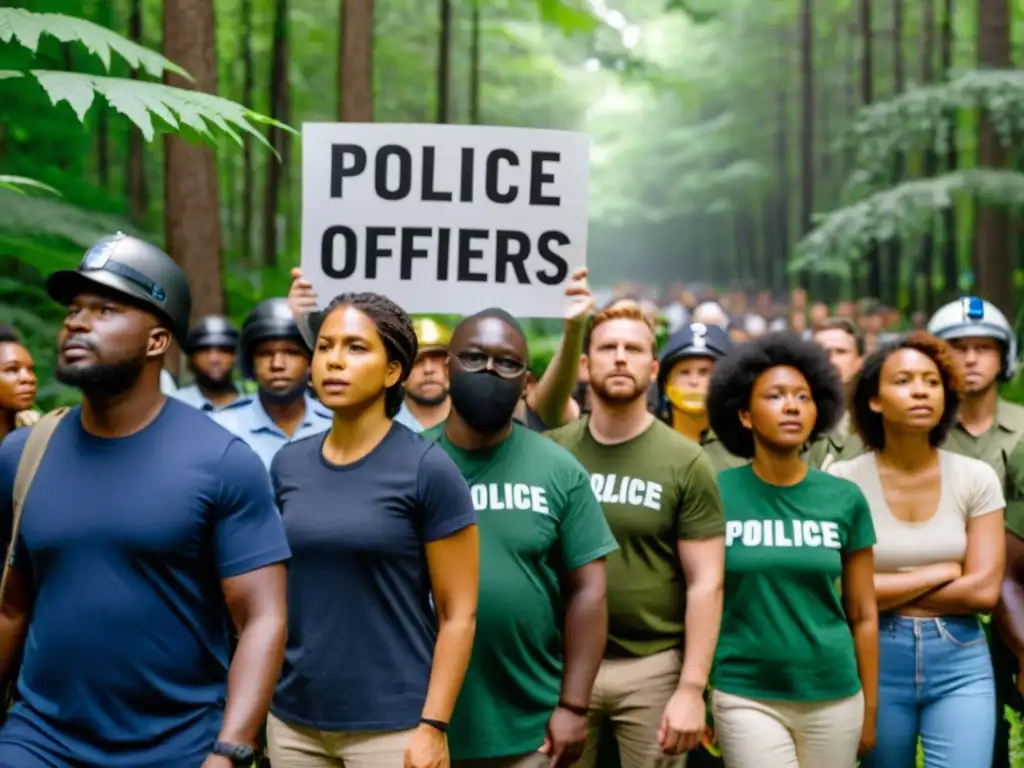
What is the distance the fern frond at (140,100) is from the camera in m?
4.40

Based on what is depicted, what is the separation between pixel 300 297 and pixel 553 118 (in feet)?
153

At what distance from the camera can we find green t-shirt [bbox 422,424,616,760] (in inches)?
195

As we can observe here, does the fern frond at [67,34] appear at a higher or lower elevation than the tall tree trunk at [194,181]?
lower

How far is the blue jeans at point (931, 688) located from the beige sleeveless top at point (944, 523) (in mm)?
263

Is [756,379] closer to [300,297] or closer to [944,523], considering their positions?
[944,523]

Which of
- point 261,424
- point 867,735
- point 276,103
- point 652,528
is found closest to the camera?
point 652,528

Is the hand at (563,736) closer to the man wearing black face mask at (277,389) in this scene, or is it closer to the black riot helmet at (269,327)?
the man wearing black face mask at (277,389)

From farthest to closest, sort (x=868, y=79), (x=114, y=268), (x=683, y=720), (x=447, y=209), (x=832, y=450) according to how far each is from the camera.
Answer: (x=868, y=79) → (x=832, y=450) → (x=447, y=209) → (x=683, y=720) → (x=114, y=268)

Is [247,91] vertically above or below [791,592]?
above

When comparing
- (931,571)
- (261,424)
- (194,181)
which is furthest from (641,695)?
(194,181)

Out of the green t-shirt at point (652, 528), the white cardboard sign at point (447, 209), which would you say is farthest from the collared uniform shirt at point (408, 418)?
the green t-shirt at point (652, 528)

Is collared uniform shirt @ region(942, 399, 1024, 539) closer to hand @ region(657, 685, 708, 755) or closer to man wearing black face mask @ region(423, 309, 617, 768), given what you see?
hand @ region(657, 685, 708, 755)

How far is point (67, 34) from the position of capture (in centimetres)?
469

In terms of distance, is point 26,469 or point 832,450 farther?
point 832,450
